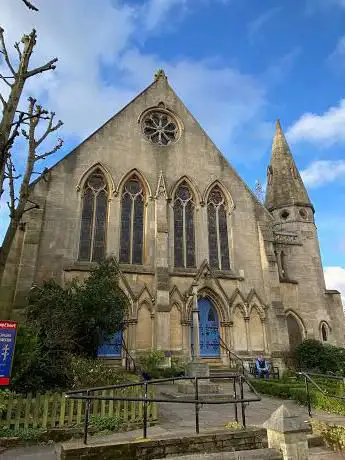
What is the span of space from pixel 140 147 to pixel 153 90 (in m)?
4.37

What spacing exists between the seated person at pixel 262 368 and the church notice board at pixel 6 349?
11.7m

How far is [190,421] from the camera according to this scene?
27.9ft

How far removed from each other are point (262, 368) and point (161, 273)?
622cm

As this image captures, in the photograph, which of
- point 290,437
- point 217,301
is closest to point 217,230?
point 217,301

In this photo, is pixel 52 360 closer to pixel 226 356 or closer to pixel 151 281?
pixel 151 281

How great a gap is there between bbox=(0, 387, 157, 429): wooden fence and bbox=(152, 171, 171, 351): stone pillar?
27.3ft

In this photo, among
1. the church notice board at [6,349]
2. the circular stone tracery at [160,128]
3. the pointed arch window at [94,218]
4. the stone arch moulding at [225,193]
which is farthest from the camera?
the circular stone tracery at [160,128]

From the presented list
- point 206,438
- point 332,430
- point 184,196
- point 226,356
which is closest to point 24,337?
point 206,438

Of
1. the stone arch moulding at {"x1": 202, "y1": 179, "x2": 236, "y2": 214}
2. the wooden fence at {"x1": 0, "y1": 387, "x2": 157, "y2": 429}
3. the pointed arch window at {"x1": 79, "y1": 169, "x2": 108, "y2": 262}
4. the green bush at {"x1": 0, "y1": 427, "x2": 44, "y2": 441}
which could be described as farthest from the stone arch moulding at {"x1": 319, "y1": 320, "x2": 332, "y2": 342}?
the green bush at {"x1": 0, "y1": 427, "x2": 44, "y2": 441}

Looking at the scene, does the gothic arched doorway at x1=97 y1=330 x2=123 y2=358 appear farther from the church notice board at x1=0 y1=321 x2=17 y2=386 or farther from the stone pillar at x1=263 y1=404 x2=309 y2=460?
the stone pillar at x1=263 y1=404 x2=309 y2=460

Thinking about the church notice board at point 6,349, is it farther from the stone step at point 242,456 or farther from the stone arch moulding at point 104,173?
the stone arch moulding at point 104,173

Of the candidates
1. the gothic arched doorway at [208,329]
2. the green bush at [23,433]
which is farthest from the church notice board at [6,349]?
the gothic arched doorway at [208,329]

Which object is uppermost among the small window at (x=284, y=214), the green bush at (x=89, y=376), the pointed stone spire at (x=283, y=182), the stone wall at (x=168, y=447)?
the pointed stone spire at (x=283, y=182)

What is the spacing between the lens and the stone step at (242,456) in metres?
4.55
